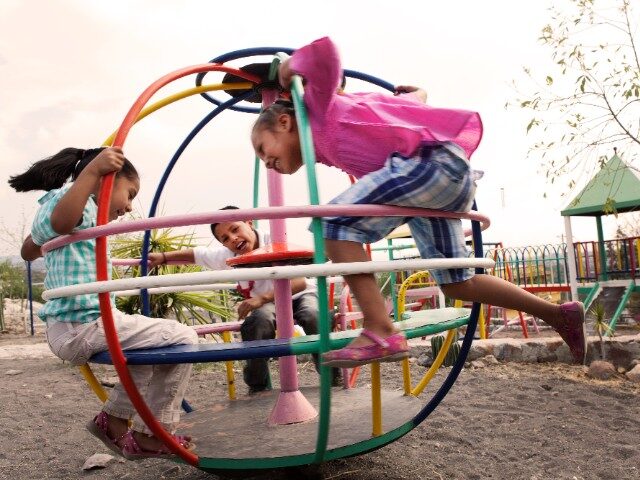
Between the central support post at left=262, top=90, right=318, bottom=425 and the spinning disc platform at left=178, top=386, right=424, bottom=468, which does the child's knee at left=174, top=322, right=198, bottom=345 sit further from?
the central support post at left=262, top=90, right=318, bottom=425

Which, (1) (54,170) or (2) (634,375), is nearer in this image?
(1) (54,170)

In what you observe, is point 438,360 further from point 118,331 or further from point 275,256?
point 118,331

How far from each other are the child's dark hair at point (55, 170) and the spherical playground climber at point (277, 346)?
0.53ft

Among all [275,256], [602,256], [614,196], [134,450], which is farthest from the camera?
[602,256]

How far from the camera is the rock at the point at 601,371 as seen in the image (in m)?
4.14

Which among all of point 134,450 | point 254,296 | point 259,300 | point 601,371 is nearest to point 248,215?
point 134,450

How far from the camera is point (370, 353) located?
1.62 m

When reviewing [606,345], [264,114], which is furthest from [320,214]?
[606,345]

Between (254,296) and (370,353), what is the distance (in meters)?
1.62

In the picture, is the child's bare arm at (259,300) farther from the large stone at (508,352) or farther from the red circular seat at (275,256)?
the large stone at (508,352)

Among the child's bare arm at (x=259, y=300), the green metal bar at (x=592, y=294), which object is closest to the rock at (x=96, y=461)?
the child's bare arm at (x=259, y=300)

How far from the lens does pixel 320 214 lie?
160cm

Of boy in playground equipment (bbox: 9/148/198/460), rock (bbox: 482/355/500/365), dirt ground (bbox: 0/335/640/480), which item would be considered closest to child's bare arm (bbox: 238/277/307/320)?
dirt ground (bbox: 0/335/640/480)

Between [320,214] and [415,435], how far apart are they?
1770 millimetres
